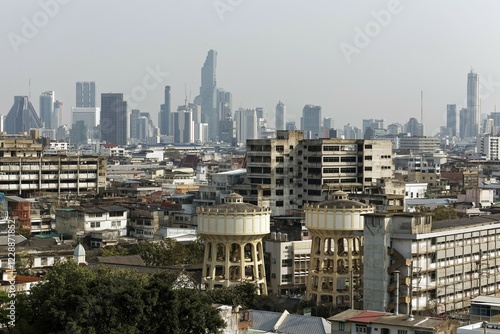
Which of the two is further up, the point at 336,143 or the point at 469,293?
the point at 336,143

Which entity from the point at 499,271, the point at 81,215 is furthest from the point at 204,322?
the point at 81,215

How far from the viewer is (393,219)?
46625mm

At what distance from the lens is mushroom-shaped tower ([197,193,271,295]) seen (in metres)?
52.2

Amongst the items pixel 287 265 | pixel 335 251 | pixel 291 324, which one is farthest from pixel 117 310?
pixel 287 265

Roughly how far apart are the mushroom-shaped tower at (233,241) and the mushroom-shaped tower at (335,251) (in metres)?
2.34

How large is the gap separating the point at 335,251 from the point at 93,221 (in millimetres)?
26394

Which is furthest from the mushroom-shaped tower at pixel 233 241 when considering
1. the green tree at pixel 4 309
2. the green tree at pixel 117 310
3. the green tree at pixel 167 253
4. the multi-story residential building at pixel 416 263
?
the green tree at pixel 117 310

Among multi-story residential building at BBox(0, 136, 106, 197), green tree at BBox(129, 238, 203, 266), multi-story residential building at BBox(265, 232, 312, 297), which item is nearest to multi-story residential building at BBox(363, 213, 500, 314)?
multi-story residential building at BBox(265, 232, 312, 297)

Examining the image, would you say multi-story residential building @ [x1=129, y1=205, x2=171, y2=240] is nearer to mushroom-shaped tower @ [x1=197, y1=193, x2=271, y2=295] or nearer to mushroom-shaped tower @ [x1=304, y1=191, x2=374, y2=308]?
mushroom-shaped tower @ [x1=197, y1=193, x2=271, y2=295]

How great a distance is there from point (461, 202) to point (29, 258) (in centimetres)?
3937

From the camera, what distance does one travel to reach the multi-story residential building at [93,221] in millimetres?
74350

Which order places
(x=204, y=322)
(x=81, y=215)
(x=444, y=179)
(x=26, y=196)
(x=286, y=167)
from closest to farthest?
1. (x=204, y=322)
2. (x=81, y=215)
3. (x=286, y=167)
4. (x=26, y=196)
5. (x=444, y=179)

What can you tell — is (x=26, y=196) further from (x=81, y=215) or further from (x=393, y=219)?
(x=393, y=219)

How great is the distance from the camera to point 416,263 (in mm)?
46688
